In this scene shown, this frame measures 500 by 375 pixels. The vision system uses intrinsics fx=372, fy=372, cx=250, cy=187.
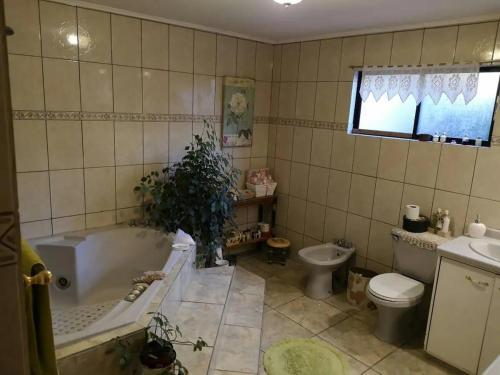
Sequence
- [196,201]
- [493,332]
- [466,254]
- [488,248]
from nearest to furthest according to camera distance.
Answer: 1. [493,332]
2. [466,254]
3. [488,248]
4. [196,201]

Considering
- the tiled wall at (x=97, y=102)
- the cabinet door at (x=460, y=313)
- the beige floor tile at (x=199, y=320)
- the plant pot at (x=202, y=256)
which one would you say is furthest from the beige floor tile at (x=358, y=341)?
the tiled wall at (x=97, y=102)

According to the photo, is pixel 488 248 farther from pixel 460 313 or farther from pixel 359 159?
pixel 359 159

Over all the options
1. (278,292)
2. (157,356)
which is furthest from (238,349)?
(278,292)

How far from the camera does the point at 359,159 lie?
3174mm

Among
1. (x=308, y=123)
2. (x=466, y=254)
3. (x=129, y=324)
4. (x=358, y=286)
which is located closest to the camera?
(x=129, y=324)

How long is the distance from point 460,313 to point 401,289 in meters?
0.39

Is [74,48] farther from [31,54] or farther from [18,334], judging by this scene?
[18,334]

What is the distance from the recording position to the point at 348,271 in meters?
3.36

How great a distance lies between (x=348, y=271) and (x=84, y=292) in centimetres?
219

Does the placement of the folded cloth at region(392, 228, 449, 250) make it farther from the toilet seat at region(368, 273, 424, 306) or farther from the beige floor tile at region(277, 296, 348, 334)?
the beige floor tile at region(277, 296, 348, 334)

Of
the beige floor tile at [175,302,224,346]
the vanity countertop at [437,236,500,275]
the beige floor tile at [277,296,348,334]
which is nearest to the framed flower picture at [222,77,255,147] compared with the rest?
the beige floor tile at [277,296,348,334]

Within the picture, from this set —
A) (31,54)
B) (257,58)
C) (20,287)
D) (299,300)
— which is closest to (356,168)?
(299,300)

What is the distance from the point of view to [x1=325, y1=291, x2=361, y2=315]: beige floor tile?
9.95 feet

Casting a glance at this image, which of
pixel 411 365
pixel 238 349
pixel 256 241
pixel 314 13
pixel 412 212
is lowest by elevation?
pixel 411 365
